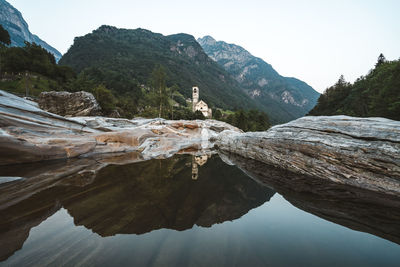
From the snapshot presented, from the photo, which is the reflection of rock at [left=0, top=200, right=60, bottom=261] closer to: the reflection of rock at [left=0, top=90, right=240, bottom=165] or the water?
the water

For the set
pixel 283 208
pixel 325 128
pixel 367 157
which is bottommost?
pixel 283 208

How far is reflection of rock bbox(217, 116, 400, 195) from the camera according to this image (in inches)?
181

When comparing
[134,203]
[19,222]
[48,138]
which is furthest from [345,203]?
[48,138]

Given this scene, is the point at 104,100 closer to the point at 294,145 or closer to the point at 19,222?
the point at 19,222

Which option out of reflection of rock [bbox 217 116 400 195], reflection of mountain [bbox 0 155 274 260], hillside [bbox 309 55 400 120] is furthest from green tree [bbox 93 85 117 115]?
hillside [bbox 309 55 400 120]

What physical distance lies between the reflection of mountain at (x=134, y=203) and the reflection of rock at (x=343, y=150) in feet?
9.32

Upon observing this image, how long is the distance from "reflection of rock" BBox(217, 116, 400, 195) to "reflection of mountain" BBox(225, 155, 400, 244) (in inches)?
16.6

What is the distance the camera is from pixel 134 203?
11.6 ft

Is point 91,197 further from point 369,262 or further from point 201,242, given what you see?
point 369,262

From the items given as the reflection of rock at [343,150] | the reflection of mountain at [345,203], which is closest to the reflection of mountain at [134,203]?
the reflection of mountain at [345,203]

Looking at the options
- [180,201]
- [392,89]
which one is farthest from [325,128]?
[392,89]

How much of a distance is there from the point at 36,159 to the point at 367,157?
13.2 meters

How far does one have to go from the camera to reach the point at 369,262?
2131 mm

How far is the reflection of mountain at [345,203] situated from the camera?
10.0ft
